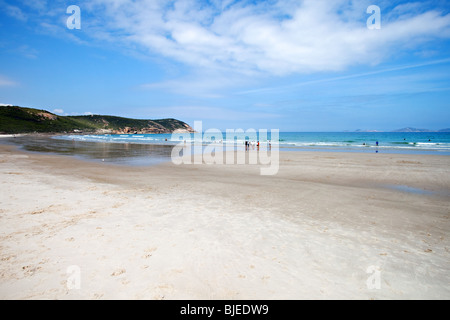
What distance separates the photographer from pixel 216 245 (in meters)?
5.50

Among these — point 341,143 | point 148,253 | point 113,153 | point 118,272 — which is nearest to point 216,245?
point 148,253

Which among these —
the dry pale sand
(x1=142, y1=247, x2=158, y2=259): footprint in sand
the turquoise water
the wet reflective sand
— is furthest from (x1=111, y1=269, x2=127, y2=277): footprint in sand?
the turquoise water

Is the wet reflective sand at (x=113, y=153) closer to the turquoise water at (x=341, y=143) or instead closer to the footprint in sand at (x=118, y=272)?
the footprint in sand at (x=118, y=272)

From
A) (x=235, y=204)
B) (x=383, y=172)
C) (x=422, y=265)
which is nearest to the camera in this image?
(x=422, y=265)

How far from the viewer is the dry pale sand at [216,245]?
395cm

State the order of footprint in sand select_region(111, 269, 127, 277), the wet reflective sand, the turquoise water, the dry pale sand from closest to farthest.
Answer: the dry pale sand → footprint in sand select_region(111, 269, 127, 277) → the wet reflective sand → the turquoise water

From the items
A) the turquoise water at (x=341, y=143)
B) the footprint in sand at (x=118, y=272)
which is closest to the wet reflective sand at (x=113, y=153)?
the footprint in sand at (x=118, y=272)

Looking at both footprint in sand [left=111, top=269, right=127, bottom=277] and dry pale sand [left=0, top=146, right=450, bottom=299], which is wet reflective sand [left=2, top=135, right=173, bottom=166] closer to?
dry pale sand [left=0, top=146, right=450, bottom=299]

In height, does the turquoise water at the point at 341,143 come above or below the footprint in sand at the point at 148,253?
above

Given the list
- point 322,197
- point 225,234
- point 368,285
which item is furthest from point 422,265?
point 322,197

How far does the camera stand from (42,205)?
7750 mm

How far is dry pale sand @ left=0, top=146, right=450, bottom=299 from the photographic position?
395 cm

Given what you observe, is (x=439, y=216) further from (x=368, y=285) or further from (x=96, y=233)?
(x=96, y=233)
